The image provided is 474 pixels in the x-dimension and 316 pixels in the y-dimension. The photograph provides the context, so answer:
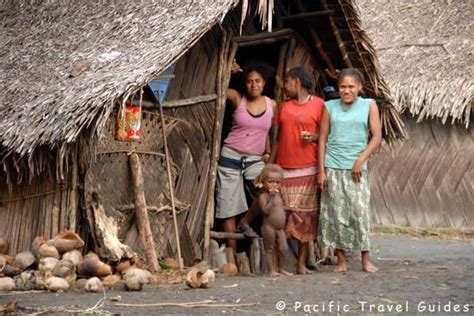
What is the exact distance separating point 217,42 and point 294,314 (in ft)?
12.7

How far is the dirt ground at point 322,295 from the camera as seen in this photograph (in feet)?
23.7

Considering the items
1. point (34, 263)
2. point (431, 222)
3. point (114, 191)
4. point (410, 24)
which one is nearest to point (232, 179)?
point (114, 191)

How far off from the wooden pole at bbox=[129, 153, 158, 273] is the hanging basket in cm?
23

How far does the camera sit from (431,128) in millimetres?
16047

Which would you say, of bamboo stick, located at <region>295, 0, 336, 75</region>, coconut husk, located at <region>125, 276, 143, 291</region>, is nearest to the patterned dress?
bamboo stick, located at <region>295, 0, 336, 75</region>

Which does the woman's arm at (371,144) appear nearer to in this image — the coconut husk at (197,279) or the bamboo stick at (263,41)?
the bamboo stick at (263,41)

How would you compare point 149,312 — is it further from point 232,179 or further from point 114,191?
point 232,179

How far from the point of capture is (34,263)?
877cm

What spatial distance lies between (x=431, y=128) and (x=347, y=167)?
22.4 feet

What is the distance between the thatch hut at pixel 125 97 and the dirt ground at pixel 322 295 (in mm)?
1005

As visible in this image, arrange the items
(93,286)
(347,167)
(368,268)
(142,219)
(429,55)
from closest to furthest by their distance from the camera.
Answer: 1. (93,286)
2. (142,219)
3. (347,167)
4. (368,268)
5. (429,55)

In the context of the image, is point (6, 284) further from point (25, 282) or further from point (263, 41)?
point (263, 41)

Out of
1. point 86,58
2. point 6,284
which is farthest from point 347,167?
point 6,284

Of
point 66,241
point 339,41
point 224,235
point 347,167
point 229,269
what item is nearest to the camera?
point 66,241
